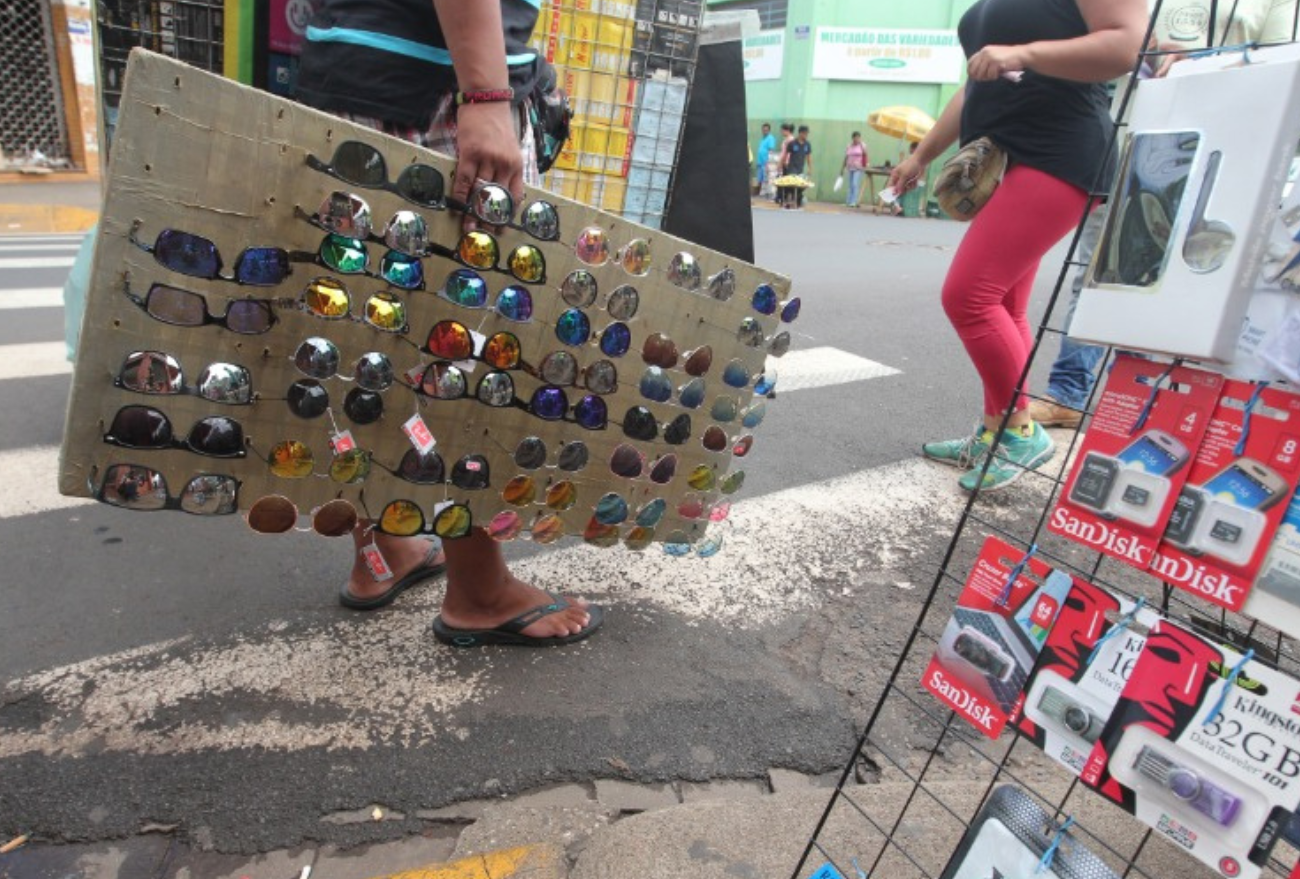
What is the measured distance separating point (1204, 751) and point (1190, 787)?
0.04 m

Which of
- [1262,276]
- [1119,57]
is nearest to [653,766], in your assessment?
[1262,276]

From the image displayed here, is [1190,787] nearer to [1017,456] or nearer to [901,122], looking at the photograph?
[1017,456]

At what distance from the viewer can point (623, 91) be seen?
2.54 m

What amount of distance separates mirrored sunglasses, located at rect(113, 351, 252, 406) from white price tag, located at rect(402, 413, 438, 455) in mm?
296

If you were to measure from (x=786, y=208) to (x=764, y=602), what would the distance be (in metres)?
21.0

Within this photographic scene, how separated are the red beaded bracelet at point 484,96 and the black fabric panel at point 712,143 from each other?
0.88 metres

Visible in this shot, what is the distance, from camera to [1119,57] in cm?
240

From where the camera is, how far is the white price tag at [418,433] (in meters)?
1.76

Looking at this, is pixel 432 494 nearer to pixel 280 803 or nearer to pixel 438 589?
pixel 280 803

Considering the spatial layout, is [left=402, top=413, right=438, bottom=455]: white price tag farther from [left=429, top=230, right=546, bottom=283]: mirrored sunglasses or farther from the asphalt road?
the asphalt road

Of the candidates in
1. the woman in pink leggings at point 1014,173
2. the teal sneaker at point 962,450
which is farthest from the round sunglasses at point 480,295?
the teal sneaker at point 962,450

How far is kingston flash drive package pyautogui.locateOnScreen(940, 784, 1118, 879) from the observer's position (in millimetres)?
1128

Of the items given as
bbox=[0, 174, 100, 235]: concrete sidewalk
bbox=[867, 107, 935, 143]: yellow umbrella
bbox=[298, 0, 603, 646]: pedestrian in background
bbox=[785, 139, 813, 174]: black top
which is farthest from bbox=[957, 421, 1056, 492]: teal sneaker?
bbox=[785, 139, 813, 174]: black top

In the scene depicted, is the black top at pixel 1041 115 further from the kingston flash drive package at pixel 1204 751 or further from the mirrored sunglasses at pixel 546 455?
the kingston flash drive package at pixel 1204 751
